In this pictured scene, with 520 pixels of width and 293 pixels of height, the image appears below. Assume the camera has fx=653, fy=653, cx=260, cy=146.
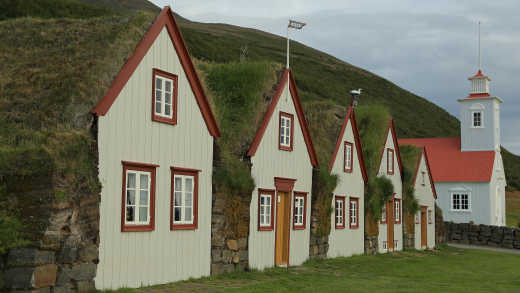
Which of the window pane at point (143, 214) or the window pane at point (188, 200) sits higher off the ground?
the window pane at point (188, 200)

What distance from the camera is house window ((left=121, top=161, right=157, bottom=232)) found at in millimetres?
15312

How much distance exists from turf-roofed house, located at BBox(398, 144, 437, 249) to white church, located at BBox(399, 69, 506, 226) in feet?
41.8

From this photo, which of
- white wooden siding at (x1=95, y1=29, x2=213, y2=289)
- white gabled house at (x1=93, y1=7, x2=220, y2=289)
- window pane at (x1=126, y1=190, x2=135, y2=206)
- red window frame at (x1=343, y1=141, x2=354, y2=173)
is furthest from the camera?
red window frame at (x1=343, y1=141, x2=354, y2=173)

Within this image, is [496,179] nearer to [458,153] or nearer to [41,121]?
[458,153]

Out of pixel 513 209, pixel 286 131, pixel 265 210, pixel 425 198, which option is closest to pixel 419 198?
pixel 425 198

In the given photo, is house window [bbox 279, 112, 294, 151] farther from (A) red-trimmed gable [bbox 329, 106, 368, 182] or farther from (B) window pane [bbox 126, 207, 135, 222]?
(B) window pane [bbox 126, 207, 135, 222]

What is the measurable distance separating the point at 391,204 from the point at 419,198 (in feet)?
14.6

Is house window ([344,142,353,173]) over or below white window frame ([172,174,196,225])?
over

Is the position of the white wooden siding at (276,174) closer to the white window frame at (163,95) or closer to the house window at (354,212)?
the white window frame at (163,95)

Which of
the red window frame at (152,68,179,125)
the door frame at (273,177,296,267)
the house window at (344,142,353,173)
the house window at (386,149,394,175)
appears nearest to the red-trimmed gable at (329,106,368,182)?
the house window at (344,142,353,173)

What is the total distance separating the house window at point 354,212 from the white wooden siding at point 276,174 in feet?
16.9

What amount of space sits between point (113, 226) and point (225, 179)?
501 centimetres

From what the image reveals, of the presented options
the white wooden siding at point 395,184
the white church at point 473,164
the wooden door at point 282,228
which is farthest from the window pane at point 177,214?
the white church at point 473,164

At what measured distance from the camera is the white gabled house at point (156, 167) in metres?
15.0
